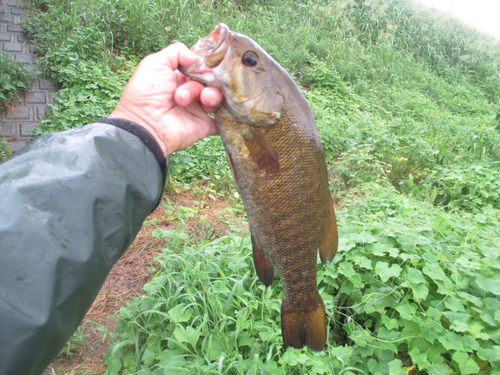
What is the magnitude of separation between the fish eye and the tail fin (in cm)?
119

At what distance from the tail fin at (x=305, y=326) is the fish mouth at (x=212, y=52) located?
1201mm

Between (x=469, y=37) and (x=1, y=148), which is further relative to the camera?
(x=469, y=37)

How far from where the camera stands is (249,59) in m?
1.42

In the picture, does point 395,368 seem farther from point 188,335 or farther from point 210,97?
point 210,97

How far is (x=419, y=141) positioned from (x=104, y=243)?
570cm

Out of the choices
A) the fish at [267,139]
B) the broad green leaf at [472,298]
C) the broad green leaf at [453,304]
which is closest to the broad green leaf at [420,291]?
the broad green leaf at [453,304]

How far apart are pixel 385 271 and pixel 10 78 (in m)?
6.03

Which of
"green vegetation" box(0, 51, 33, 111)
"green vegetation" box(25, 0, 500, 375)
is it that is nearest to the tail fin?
"green vegetation" box(25, 0, 500, 375)

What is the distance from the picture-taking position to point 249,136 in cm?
142

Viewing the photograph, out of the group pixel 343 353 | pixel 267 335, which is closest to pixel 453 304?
pixel 343 353

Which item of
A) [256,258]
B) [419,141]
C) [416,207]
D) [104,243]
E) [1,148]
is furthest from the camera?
[419,141]

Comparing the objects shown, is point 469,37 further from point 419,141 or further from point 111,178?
point 111,178

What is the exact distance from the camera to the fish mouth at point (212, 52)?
54.8 inches

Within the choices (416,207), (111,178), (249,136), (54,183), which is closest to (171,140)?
(249,136)
